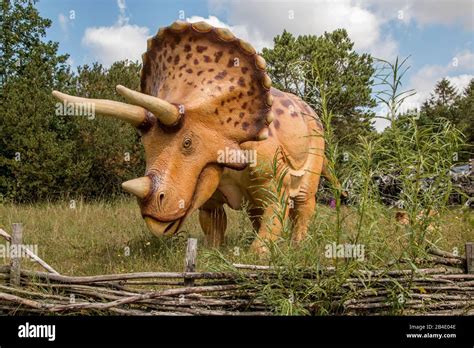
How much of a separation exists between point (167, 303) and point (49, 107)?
7191mm

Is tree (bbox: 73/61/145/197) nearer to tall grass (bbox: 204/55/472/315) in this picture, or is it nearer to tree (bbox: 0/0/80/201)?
tree (bbox: 0/0/80/201)

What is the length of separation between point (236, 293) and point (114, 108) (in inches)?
57.7

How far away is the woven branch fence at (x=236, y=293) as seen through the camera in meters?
2.68

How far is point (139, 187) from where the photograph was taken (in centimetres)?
320

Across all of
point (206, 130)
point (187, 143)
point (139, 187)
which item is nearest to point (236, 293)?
point (139, 187)

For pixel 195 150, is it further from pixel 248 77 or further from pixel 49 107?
pixel 49 107

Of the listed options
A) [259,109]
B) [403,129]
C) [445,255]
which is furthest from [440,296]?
[259,109]

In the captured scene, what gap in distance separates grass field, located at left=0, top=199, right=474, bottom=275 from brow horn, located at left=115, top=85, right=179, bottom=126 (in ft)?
3.18

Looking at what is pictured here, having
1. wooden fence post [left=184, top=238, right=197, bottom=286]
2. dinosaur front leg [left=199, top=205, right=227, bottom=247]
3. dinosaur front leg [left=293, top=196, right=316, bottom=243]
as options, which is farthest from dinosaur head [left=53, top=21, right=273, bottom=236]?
dinosaur front leg [left=293, top=196, right=316, bottom=243]

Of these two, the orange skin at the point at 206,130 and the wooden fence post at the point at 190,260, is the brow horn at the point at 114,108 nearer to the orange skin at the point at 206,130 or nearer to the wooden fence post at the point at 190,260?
the orange skin at the point at 206,130

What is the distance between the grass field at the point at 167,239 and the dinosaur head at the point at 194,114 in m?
0.49

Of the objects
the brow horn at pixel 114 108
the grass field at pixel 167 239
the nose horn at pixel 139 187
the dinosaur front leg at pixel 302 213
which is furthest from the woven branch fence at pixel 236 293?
the dinosaur front leg at pixel 302 213

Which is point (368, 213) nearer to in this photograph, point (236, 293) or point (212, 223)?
point (236, 293)

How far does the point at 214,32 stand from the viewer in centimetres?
378
